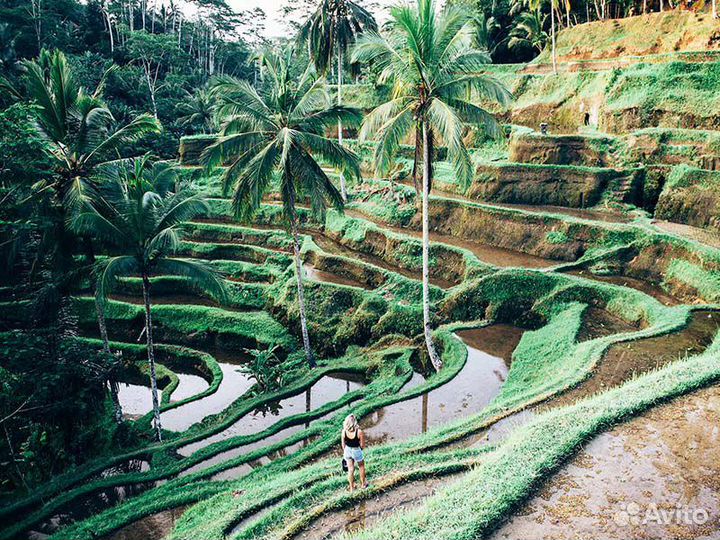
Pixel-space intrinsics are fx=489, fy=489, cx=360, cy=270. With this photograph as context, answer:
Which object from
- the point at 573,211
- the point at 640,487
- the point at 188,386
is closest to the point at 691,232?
the point at 573,211

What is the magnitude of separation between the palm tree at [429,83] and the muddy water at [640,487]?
8075mm

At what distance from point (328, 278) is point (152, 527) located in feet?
48.3

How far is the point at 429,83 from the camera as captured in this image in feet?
45.9

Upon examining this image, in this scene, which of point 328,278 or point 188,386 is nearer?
point 188,386

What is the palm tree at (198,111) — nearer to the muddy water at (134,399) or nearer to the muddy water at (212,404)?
the muddy water at (134,399)

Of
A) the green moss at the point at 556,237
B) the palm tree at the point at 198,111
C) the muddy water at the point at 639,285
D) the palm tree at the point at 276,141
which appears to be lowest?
the muddy water at the point at 639,285

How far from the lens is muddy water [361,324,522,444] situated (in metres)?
12.4

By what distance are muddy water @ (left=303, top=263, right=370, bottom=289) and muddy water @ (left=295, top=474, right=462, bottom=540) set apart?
47.7ft

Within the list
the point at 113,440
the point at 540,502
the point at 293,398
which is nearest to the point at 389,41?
the point at 293,398

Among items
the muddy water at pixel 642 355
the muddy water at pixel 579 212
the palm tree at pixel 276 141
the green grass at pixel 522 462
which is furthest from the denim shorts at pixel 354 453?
the muddy water at pixel 579 212

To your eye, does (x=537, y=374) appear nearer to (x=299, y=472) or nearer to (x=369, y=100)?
(x=299, y=472)

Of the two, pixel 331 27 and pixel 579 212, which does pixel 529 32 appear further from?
pixel 579 212

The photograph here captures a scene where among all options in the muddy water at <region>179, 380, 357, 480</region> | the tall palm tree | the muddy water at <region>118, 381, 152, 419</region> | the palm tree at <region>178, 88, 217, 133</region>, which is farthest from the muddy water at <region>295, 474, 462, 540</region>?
the palm tree at <region>178, 88, 217, 133</region>

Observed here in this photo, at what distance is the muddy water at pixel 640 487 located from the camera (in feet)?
19.2
